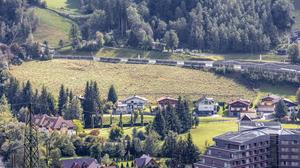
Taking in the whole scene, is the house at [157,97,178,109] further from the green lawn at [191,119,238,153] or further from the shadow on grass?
the shadow on grass

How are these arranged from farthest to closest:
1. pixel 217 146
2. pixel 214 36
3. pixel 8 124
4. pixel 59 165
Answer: pixel 214 36 < pixel 8 124 < pixel 59 165 < pixel 217 146

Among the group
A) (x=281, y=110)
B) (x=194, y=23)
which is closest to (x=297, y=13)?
(x=194, y=23)

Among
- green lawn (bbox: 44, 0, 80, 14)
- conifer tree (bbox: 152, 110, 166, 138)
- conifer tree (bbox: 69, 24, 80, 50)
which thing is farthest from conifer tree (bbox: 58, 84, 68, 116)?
green lawn (bbox: 44, 0, 80, 14)

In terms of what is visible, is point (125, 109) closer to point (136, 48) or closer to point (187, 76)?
point (187, 76)

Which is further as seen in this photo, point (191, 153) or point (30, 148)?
point (191, 153)

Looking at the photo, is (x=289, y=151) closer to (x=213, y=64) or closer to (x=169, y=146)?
(x=169, y=146)

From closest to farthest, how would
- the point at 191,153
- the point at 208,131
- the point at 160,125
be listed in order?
1. the point at 191,153
2. the point at 160,125
3. the point at 208,131

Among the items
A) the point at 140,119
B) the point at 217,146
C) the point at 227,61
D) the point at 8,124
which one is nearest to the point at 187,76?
the point at 227,61
